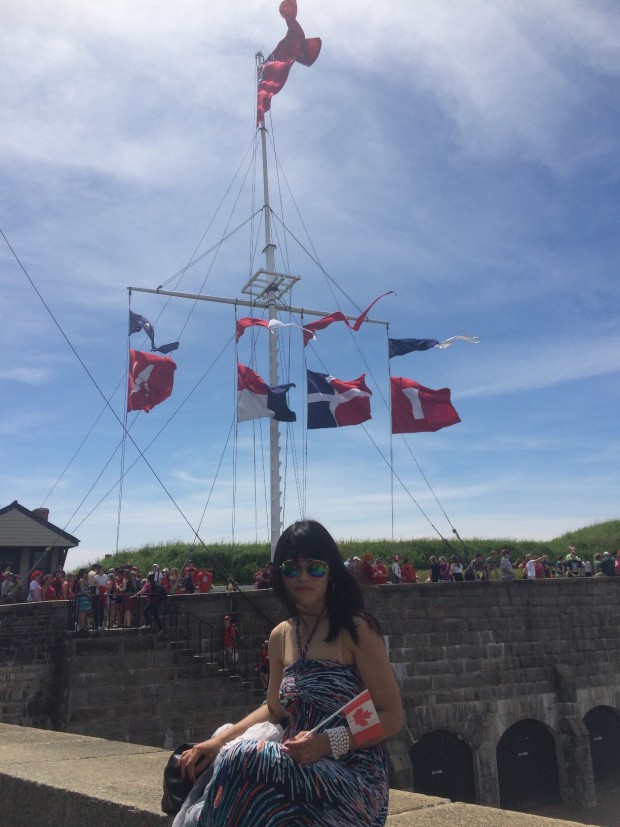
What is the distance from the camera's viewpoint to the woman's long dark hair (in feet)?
7.97

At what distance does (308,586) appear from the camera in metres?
2.44

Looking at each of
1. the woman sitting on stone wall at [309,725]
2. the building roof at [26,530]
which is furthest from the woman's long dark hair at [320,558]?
the building roof at [26,530]

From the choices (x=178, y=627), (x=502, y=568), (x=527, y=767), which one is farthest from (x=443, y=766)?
(x=178, y=627)

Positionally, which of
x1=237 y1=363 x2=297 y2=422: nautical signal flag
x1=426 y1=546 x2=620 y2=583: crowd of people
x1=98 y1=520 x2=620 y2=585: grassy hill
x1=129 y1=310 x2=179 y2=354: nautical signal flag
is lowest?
x1=426 y1=546 x2=620 y2=583: crowd of people

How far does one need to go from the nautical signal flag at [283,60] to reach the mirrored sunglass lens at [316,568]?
2215 centimetres

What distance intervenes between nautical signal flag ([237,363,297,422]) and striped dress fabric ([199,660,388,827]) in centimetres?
1564

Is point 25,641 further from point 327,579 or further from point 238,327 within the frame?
point 327,579

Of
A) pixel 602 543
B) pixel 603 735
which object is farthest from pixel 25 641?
pixel 602 543

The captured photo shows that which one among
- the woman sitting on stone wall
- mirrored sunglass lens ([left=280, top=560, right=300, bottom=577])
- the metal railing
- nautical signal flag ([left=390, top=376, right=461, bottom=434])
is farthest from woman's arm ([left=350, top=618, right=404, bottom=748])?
nautical signal flag ([left=390, top=376, right=461, bottom=434])

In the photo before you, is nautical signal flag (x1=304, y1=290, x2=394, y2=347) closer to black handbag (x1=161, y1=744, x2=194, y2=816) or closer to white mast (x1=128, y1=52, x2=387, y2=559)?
white mast (x1=128, y1=52, x2=387, y2=559)

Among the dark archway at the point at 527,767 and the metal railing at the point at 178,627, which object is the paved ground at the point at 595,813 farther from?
the metal railing at the point at 178,627

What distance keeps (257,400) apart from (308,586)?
15449 millimetres

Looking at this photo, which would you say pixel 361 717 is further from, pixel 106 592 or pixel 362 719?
pixel 106 592

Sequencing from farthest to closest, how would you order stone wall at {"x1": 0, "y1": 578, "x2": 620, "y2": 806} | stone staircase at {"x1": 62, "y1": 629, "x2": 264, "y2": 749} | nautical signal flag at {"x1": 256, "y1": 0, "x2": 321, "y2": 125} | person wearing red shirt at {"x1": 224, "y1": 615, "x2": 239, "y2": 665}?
nautical signal flag at {"x1": 256, "y1": 0, "x2": 321, "y2": 125}, person wearing red shirt at {"x1": 224, "y1": 615, "x2": 239, "y2": 665}, stone wall at {"x1": 0, "y1": 578, "x2": 620, "y2": 806}, stone staircase at {"x1": 62, "y1": 629, "x2": 264, "y2": 749}
